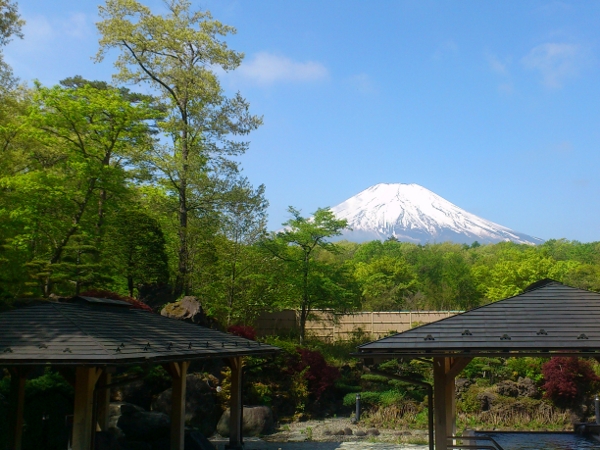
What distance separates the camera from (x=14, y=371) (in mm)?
10469

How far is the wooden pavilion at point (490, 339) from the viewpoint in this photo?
8.35 metres

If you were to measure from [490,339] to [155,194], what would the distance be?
20.1 m

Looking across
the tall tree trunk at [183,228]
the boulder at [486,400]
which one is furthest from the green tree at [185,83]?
the boulder at [486,400]

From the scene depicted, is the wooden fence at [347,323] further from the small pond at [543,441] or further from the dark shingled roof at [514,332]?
the dark shingled roof at [514,332]

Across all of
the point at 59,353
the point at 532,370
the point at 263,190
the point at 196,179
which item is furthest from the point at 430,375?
the point at 59,353

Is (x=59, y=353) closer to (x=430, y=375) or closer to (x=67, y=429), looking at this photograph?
(x=67, y=429)

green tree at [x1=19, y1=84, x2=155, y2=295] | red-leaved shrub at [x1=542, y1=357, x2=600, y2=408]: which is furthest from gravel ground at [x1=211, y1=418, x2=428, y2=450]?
A: green tree at [x1=19, y1=84, x2=155, y2=295]

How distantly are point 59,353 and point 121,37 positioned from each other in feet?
60.4

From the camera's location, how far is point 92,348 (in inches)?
332

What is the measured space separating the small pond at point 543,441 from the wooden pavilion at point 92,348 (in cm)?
556

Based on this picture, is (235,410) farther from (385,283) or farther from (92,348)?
(385,283)

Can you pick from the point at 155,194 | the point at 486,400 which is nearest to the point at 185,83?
the point at 155,194

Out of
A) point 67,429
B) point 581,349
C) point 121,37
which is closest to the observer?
point 581,349

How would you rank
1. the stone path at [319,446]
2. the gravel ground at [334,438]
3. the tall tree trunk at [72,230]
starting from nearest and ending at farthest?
the stone path at [319,446], the gravel ground at [334,438], the tall tree trunk at [72,230]
